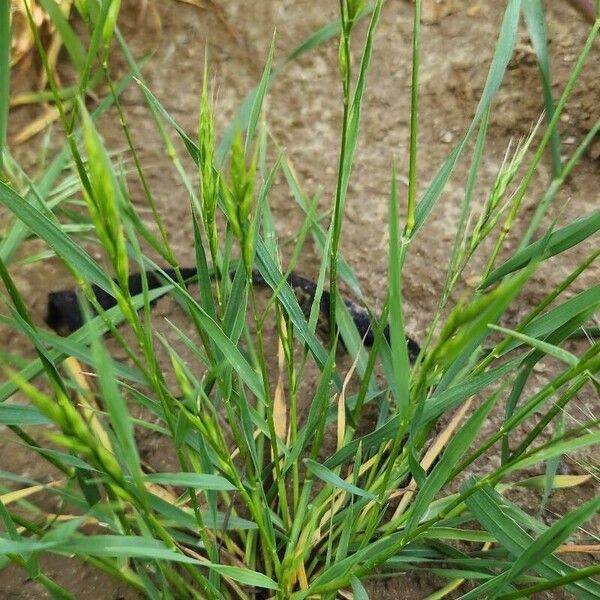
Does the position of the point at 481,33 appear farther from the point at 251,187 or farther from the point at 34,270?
the point at 251,187

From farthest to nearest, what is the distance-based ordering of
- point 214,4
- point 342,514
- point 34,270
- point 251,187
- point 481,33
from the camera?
point 214,4
point 481,33
point 34,270
point 342,514
point 251,187

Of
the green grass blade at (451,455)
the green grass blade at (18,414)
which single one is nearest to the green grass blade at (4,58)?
the green grass blade at (18,414)

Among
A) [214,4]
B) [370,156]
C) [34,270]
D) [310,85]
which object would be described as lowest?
[34,270]

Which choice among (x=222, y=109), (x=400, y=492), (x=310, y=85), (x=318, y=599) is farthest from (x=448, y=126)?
(x=318, y=599)

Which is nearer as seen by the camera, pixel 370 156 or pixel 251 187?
pixel 251 187

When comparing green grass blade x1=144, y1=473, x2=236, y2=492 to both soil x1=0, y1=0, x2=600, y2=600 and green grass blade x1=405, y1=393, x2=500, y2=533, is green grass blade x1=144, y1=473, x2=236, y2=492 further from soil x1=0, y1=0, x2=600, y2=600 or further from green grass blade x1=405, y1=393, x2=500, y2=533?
soil x1=0, y1=0, x2=600, y2=600

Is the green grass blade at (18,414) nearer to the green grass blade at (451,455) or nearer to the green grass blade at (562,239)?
the green grass blade at (451,455)

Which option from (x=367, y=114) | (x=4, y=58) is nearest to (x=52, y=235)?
(x=4, y=58)

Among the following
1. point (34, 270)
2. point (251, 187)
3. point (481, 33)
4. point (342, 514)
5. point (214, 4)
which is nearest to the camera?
point (251, 187)

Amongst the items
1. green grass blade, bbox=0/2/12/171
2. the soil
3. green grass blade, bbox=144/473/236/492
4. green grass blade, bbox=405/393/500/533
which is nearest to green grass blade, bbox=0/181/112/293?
green grass blade, bbox=0/2/12/171
